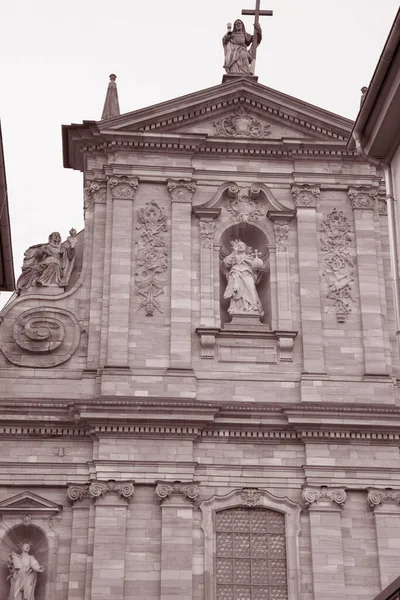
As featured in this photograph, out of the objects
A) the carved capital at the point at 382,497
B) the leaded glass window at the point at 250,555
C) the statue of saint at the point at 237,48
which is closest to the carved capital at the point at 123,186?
the statue of saint at the point at 237,48

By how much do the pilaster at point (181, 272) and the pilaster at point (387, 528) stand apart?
419 centimetres

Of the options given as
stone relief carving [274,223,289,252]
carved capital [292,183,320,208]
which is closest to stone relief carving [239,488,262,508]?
stone relief carving [274,223,289,252]

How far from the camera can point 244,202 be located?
25.7 metres

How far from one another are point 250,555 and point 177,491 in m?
1.68

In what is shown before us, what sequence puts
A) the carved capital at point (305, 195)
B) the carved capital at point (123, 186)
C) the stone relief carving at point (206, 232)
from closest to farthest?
the stone relief carving at point (206, 232), the carved capital at point (123, 186), the carved capital at point (305, 195)

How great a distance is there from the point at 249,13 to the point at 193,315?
8.56 meters

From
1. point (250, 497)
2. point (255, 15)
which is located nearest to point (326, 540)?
point (250, 497)

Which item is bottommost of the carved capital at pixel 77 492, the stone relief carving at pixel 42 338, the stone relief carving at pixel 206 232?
the carved capital at pixel 77 492

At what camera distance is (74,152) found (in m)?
26.3

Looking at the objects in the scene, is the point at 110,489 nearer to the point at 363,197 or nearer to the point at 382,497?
the point at 382,497

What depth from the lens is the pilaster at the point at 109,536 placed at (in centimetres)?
2136

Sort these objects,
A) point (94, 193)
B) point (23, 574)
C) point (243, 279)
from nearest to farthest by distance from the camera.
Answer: point (23, 574)
point (243, 279)
point (94, 193)

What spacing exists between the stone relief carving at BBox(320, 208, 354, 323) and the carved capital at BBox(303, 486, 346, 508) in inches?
136

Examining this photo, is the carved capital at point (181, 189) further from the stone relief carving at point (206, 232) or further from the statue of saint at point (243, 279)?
the statue of saint at point (243, 279)
